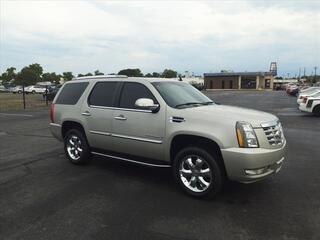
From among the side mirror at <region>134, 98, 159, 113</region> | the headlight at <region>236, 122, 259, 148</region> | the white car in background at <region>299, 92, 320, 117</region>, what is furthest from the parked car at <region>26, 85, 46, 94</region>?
the headlight at <region>236, 122, 259, 148</region>

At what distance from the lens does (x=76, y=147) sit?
6871 mm

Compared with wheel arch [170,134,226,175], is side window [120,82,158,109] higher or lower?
higher

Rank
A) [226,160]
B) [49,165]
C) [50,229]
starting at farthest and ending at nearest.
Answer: [49,165] → [226,160] → [50,229]

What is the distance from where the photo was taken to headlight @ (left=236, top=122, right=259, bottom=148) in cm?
454

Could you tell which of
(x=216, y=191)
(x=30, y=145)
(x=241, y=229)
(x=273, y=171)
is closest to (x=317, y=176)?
(x=273, y=171)

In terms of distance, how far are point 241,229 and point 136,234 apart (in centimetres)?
124

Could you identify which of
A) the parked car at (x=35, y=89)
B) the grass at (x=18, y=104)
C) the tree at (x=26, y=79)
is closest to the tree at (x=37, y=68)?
the tree at (x=26, y=79)

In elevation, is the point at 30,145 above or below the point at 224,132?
below

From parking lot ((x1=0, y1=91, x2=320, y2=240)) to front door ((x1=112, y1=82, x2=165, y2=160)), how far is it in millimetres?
586

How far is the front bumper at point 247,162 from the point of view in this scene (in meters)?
4.50

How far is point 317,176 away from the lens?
6055 millimetres

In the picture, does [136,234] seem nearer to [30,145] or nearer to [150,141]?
[150,141]

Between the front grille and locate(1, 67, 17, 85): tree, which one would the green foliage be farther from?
the front grille


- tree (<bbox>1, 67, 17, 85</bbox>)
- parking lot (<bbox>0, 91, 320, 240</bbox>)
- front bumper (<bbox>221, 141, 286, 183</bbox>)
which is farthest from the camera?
tree (<bbox>1, 67, 17, 85</bbox>)
